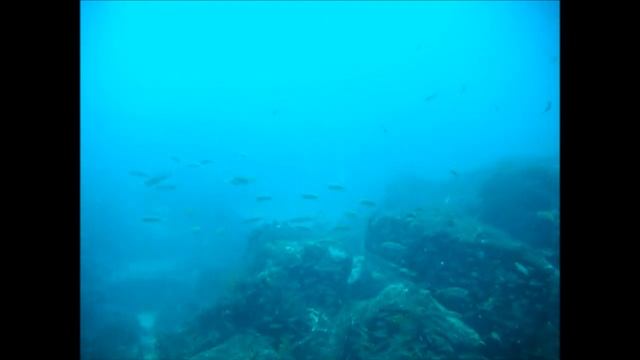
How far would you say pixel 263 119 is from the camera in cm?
8638

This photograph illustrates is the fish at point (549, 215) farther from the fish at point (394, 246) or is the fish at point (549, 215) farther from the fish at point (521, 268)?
the fish at point (394, 246)

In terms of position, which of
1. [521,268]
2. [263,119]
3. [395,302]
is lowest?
[395,302]

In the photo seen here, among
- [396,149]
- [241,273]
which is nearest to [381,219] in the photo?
[241,273]

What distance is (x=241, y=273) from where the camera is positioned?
14273 mm

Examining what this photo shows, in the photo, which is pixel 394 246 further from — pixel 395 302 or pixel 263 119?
pixel 263 119

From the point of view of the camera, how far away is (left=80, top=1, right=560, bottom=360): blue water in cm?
2358

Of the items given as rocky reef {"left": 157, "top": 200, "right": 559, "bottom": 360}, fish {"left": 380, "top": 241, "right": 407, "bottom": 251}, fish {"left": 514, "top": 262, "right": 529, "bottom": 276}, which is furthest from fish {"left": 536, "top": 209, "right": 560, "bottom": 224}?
fish {"left": 380, "top": 241, "right": 407, "bottom": 251}

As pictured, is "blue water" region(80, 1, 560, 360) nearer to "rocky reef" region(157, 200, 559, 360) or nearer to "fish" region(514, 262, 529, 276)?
"rocky reef" region(157, 200, 559, 360)

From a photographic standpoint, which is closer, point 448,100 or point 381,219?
point 381,219

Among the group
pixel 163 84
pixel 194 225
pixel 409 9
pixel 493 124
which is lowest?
pixel 194 225

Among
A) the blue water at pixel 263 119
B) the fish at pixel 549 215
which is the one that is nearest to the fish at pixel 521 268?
the fish at pixel 549 215

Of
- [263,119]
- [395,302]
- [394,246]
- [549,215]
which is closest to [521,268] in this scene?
[395,302]
